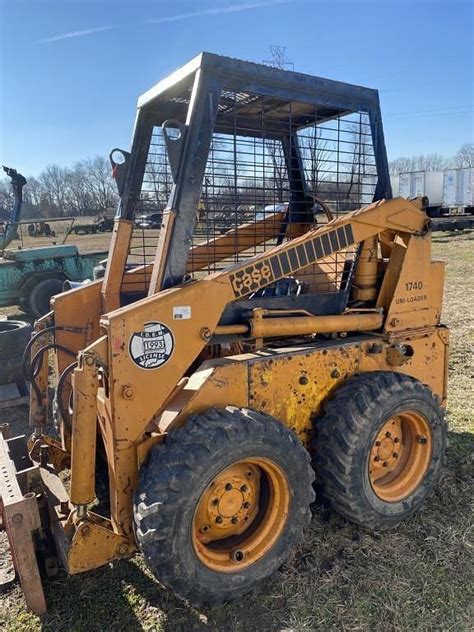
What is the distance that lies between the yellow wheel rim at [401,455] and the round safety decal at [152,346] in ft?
5.53

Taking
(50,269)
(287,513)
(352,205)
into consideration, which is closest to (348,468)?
(287,513)

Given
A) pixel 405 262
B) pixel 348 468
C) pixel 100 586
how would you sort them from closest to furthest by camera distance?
1. pixel 100 586
2. pixel 348 468
3. pixel 405 262

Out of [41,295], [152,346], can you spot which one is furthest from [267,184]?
[41,295]

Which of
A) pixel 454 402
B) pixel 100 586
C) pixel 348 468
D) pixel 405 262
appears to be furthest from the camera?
pixel 454 402

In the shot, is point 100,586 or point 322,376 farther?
point 322,376

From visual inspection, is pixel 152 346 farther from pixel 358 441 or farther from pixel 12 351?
pixel 12 351

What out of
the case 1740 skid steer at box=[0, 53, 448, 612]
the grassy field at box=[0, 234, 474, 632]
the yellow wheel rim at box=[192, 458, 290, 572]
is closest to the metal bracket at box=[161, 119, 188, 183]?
the case 1740 skid steer at box=[0, 53, 448, 612]

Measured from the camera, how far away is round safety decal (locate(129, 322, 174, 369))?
2697mm

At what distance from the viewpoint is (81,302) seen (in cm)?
389

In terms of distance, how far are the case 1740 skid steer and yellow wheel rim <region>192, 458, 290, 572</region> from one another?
0.01 m

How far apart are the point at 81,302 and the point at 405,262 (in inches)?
96.5

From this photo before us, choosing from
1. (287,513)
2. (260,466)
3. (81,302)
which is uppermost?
(81,302)

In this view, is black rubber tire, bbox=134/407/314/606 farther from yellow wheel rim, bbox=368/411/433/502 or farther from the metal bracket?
the metal bracket

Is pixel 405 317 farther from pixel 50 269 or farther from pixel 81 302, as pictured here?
pixel 50 269
